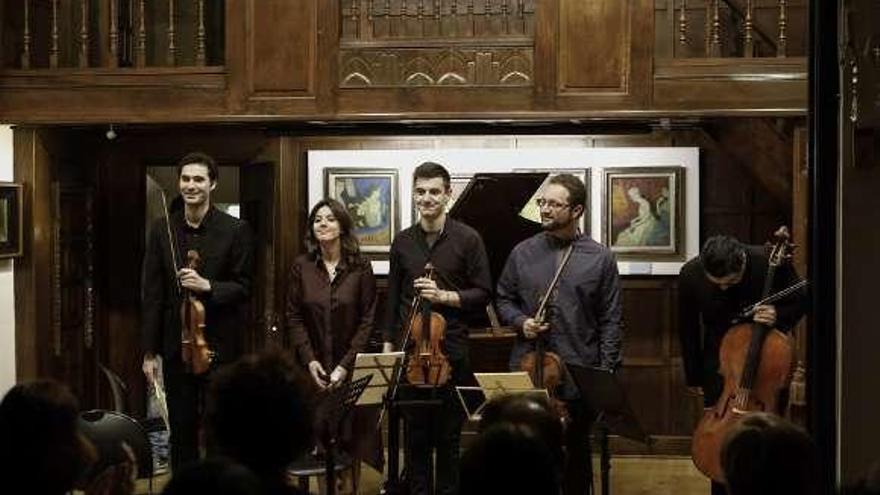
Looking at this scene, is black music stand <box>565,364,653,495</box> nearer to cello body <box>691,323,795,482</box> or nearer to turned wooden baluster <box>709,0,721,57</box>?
cello body <box>691,323,795,482</box>

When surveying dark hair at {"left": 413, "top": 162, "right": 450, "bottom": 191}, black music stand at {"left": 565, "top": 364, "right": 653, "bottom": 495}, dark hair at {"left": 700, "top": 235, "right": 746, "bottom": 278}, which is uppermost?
dark hair at {"left": 413, "top": 162, "right": 450, "bottom": 191}

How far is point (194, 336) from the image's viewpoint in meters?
6.42

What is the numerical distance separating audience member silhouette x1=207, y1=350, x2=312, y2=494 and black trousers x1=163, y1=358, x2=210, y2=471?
10.7 ft

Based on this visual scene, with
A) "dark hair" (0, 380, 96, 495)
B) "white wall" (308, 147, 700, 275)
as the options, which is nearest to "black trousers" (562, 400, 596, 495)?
"white wall" (308, 147, 700, 275)

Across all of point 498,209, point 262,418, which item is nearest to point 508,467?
point 262,418

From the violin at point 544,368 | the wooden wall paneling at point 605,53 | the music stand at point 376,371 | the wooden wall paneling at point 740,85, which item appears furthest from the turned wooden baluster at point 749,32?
the music stand at point 376,371

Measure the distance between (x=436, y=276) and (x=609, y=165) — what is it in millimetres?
2592

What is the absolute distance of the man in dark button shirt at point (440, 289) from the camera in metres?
6.44

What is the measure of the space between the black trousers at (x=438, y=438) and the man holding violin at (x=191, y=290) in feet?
2.92

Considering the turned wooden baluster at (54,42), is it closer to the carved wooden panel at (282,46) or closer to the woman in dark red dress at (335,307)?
the carved wooden panel at (282,46)

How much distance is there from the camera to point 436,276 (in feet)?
21.1

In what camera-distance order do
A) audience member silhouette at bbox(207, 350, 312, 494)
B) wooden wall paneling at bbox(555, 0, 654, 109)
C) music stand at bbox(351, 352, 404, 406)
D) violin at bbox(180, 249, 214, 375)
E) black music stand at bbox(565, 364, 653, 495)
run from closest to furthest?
1. audience member silhouette at bbox(207, 350, 312, 494)
2. black music stand at bbox(565, 364, 653, 495)
3. music stand at bbox(351, 352, 404, 406)
4. violin at bbox(180, 249, 214, 375)
5. wooden wall paneling at bbox(555, 0, 654, 109)

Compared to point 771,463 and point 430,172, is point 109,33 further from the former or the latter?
point 771,463

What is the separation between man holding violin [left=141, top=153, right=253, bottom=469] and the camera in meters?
6.53
